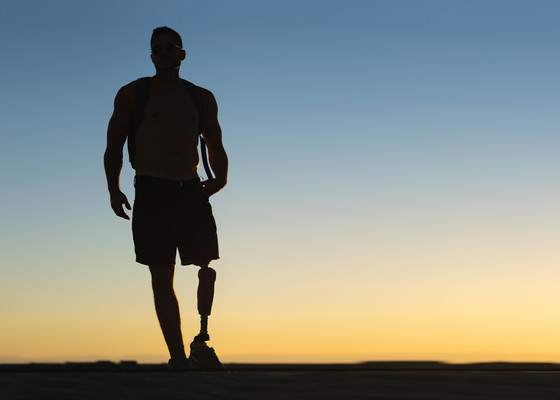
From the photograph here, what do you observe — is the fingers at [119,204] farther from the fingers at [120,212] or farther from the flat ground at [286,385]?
the flat ground at [286,385]

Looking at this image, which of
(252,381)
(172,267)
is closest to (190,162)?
(172,267)

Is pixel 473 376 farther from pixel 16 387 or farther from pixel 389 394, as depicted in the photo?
pixel 16 387

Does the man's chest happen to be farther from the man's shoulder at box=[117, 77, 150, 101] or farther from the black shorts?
the black shorts

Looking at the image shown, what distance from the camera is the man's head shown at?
6.32 metres

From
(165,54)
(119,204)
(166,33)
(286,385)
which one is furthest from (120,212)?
(286,385)

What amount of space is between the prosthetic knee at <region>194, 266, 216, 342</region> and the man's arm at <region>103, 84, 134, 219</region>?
2.16 ft

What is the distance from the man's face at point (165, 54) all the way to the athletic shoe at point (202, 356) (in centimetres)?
188

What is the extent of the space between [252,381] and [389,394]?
66 centimetres

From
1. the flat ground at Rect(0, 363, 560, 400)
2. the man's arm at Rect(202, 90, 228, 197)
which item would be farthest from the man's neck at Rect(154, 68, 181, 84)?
the flat ground at Rect(0, 363, 560, 400)

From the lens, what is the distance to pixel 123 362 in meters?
5.07

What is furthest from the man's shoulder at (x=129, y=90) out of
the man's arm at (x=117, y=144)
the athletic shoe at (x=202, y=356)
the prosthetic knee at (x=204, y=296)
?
the athletic shoe at (x=202, y=356)

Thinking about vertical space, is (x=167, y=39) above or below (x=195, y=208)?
above

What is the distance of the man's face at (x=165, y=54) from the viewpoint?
6320 mm

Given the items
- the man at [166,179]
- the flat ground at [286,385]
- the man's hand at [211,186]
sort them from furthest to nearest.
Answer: the man's hand at [211,186]
the man at [166,179]
the flat ground at [286,385]
